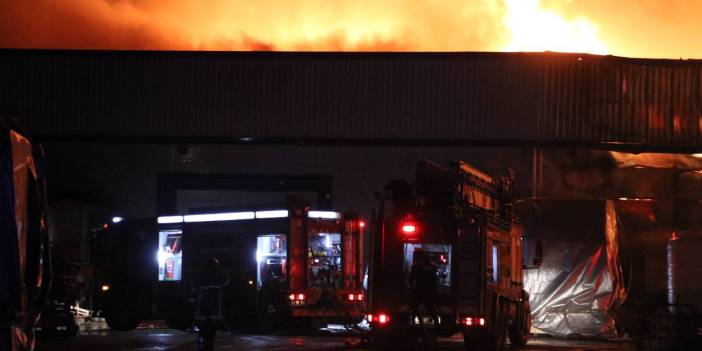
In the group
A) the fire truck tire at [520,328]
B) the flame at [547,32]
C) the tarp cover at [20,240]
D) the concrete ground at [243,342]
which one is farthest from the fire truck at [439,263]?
the flame at [547,32]

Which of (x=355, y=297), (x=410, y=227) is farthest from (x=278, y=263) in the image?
(x=410, y=227)

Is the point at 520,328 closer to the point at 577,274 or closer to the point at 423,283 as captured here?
the point at 577,274

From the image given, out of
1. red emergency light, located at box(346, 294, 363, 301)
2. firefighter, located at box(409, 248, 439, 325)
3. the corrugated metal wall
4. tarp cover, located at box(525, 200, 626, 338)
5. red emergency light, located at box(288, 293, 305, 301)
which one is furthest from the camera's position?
the corrugated metal wall

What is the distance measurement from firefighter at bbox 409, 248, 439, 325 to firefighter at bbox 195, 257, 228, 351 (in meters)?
3.18

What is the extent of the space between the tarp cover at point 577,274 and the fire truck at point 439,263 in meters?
5.55

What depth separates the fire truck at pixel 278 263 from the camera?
21.4 m

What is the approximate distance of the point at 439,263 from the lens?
1733 cm

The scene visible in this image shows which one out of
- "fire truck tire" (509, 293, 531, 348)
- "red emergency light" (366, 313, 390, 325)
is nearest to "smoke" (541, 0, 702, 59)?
"fire truck tire" (509, 293, 531, 348)

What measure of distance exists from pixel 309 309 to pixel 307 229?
71.5 inches

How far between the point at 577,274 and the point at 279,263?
7.08 m

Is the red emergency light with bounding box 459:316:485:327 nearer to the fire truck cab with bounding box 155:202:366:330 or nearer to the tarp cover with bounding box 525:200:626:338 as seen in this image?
the fire truck cab with bounding box 155:202:366:330

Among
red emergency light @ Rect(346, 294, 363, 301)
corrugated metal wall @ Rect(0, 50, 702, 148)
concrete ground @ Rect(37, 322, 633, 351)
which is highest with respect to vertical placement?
corrugated metal wall @ Rect(0, 50, 702, 148)

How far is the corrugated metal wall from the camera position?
28.8 metres

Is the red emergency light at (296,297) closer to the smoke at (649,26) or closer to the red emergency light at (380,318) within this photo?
the red emergency light at (380,318)
